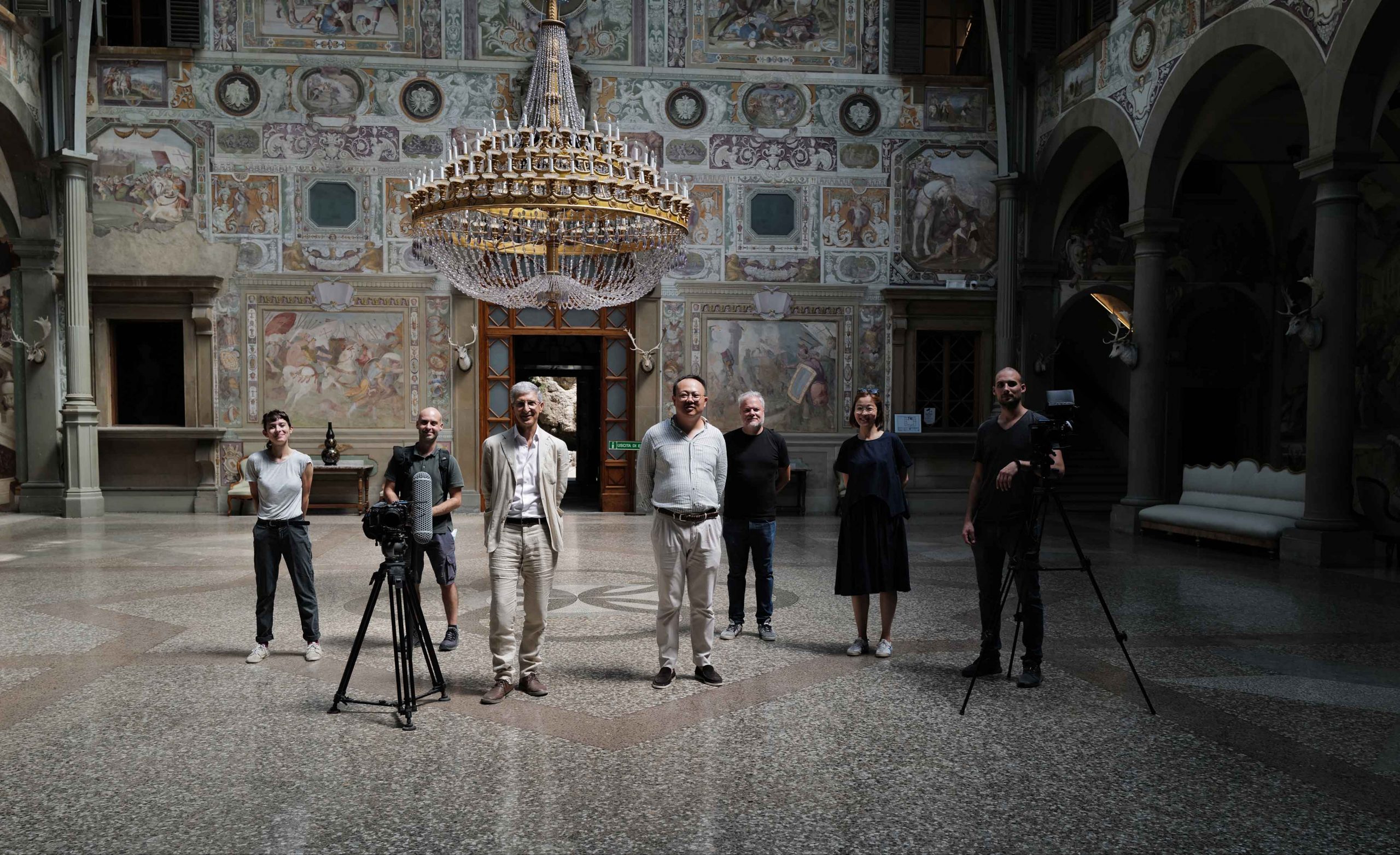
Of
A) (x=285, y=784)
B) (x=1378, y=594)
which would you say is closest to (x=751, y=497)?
(x=285, y=784)

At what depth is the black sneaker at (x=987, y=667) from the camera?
5.06 metres

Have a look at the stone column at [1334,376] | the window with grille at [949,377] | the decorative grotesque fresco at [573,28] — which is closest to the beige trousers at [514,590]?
the stone column at [1334,376]

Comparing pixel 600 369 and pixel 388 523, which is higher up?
pixel 600 369

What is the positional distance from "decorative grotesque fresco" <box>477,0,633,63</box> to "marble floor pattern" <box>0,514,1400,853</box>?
387 inches

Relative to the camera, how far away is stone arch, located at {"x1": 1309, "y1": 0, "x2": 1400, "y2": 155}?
7.87 meters

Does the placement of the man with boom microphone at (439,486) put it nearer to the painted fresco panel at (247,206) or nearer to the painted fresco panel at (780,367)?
the painted fresco panel at (780,367)

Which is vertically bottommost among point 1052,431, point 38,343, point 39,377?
point 1052,431

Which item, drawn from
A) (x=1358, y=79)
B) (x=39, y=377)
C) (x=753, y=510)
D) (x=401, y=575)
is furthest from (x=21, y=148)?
(x=1358, y=79)

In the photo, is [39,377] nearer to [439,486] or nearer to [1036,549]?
[439,486]

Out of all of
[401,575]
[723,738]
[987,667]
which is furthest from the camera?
[987,667]

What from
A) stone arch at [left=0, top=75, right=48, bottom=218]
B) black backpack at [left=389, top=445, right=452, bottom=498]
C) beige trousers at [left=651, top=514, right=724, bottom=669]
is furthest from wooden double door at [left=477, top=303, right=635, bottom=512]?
beige trousers at [left=651, top=514, right=724, bottom=669]

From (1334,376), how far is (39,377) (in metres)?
16.1

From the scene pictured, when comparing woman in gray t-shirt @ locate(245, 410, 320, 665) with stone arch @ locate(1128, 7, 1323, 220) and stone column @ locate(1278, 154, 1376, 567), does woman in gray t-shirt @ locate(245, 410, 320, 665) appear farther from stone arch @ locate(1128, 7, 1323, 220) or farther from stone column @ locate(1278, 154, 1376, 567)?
stone arch @ locate(1128, 7, 1323, 220)

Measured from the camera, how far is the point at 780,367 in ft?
47.3
